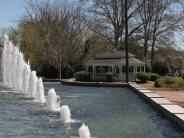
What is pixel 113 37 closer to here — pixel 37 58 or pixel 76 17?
pixel 76 17

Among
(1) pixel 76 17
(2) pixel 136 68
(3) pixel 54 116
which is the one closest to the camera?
(3) pixel 54 116

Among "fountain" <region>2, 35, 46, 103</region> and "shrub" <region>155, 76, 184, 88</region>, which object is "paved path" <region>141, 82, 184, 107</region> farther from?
"fountain" <region>2, 35, 46, 103</region>

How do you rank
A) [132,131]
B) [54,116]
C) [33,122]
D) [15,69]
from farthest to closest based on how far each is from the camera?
[15,69]
[54,116]
[33,122]
[132,131]

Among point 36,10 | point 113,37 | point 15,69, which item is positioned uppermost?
point 36,10

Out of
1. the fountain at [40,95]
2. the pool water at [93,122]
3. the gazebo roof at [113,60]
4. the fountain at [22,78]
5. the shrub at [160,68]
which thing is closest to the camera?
the pool water at [93,122]

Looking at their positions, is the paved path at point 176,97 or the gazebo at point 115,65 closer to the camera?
the paved path at point 176,97

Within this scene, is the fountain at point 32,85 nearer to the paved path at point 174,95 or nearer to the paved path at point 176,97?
the paved path at point 174,95

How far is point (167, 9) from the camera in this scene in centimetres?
6556

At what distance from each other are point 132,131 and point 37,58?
49.7m

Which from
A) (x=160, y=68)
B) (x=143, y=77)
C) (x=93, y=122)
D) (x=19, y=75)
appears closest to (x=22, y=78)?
(x=19, y=75)

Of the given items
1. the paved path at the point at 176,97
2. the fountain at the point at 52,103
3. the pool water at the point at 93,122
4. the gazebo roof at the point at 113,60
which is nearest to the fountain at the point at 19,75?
the fountain at the point at 52,103

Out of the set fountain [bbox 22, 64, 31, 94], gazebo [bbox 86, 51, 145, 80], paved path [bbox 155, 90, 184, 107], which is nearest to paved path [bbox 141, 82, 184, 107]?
paved path [bbox 155, 90, 184, 107]

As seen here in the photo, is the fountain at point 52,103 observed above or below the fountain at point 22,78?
below

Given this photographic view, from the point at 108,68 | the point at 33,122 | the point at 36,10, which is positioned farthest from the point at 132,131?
the point at 36,10
